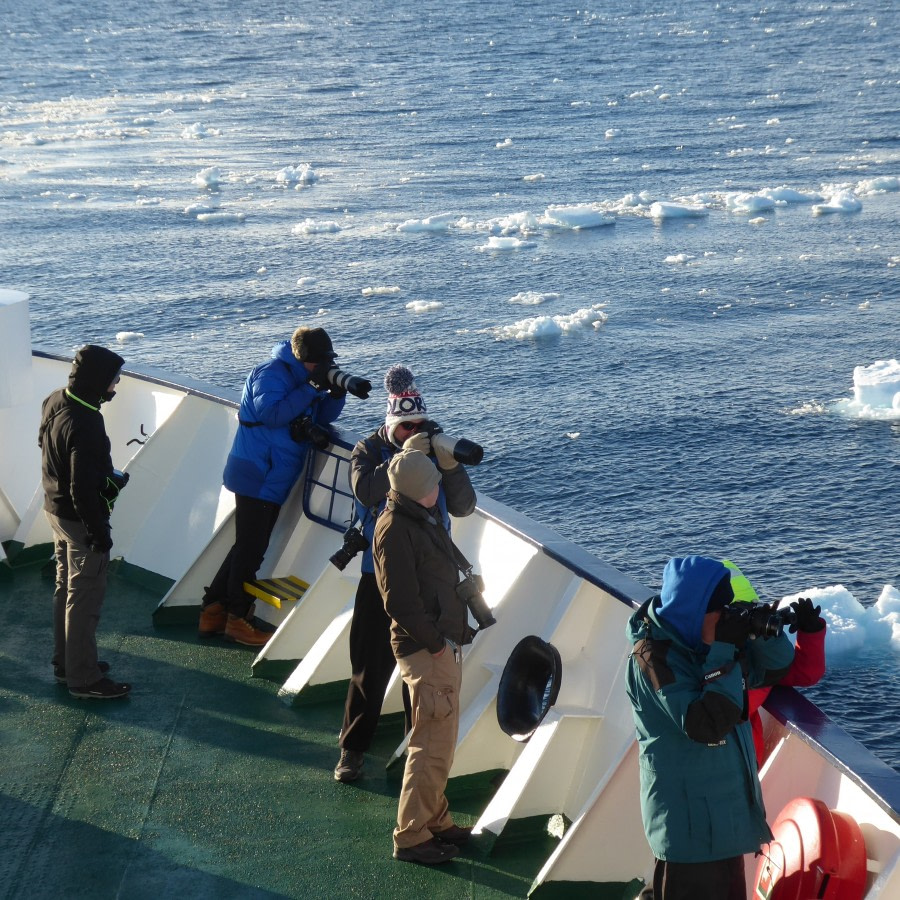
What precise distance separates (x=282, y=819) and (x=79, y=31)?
80.7 metres

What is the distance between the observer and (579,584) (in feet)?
15.4

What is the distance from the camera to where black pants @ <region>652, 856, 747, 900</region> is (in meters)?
3.24

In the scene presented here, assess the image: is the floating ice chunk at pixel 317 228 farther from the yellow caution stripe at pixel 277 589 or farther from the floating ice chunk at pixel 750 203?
the yellow caution stripe at pixel 277 589

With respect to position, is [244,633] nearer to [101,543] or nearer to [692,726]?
[101,543]

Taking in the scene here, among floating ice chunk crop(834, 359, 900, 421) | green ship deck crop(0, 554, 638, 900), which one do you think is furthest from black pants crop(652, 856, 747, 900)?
floating ice chunk crop(834, 359, 900, 421)

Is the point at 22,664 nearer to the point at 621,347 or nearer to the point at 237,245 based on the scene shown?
the point at 621,347

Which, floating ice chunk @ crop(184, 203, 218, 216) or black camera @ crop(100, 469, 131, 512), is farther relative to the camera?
floating ice chunk @ crop(184, 203, 218, 216)

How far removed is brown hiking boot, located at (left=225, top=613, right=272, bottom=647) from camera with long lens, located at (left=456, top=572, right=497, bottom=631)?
1.83m

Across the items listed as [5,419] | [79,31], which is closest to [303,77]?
[79,31]

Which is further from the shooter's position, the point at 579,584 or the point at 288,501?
the point at 288,501

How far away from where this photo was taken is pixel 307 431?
5789 millimetres

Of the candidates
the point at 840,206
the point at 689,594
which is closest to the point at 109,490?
the point at 689,594

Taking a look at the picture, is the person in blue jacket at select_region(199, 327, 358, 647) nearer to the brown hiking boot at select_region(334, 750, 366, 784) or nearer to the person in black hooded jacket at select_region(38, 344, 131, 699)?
the person in black hooded jacket at select_region(38, 344, 131, 699)

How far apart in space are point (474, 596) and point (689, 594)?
127 centimetres
